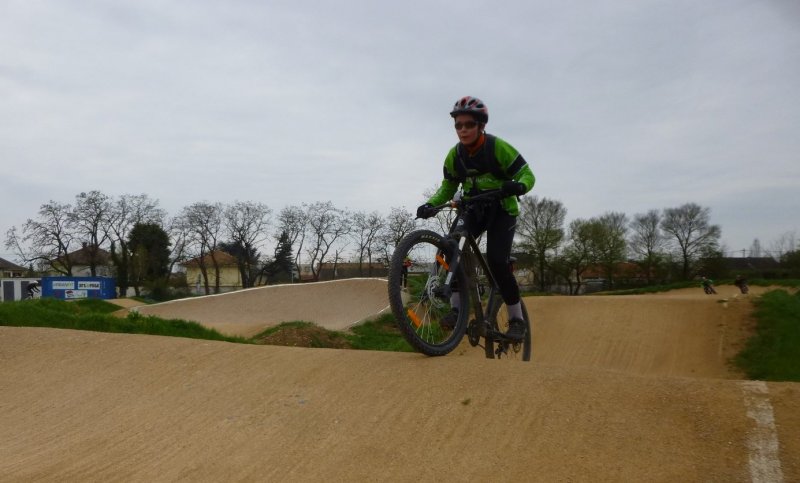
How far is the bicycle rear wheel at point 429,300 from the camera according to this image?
14.4 ft

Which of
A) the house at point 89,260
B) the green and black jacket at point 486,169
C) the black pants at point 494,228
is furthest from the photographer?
the house at point 89,260

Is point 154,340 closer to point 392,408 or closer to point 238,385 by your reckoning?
point 238,385

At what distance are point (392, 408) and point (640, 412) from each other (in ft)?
5.24

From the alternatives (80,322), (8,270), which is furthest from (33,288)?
(8,270)

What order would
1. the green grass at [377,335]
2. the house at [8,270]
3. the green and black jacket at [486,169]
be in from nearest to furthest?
the green and black jacket at [486,169] → the green grass at [377,335] → the house at [8,270]

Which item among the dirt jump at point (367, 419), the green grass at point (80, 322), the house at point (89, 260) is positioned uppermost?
the house at point (89, 260)

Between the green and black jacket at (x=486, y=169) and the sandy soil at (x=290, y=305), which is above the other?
the green and black jacket at (x=486, y=169)

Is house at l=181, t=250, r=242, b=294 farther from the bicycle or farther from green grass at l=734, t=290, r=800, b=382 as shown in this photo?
the bicycle

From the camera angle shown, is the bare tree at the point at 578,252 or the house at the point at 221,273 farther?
the house at the point at 221,273

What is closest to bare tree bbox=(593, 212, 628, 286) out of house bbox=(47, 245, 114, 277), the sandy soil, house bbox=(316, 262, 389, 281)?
house bbox=(316, 262, 389, 281)

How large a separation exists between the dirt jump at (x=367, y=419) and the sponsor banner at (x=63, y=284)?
36546 millimetres

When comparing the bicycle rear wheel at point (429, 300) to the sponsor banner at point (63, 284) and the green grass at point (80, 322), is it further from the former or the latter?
the sponsor banner at point (63, 284)

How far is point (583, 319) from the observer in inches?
673

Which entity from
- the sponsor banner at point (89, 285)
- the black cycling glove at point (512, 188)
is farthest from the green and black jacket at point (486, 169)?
the sponsor banner at point (89, 285)
